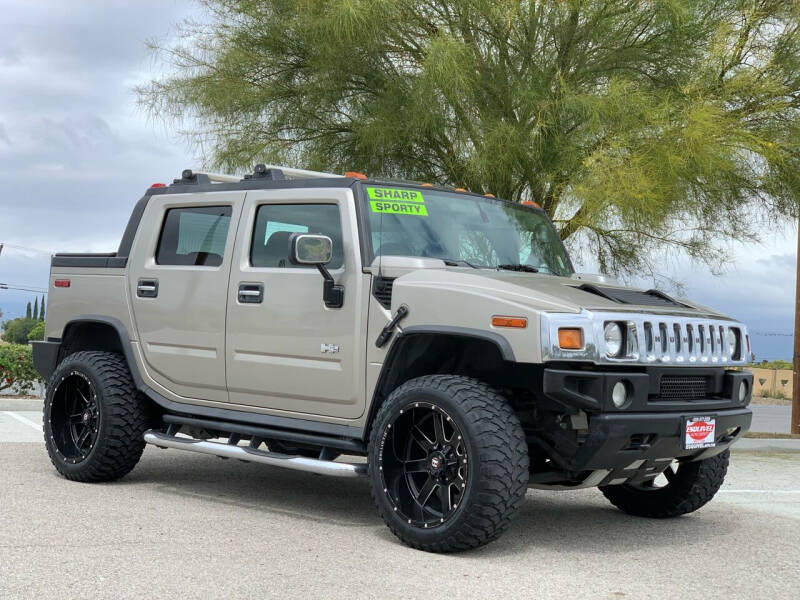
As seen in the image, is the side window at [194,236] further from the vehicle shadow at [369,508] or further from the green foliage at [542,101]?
the green foliage at [542,101]

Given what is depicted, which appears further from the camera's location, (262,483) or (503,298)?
(262,483)

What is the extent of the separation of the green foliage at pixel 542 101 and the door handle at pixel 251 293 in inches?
262

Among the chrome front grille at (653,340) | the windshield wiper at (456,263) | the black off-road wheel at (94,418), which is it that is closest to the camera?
the chrome front grille at (653,340)

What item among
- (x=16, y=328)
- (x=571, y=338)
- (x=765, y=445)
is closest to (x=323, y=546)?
(x=571, y=338)

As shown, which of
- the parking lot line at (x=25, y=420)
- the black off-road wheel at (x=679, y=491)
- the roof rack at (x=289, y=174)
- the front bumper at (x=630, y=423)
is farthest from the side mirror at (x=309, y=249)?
the parking lot line at (x=25, y=420)

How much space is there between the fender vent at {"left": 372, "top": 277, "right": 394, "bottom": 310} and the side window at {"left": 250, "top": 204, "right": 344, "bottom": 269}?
0.39m

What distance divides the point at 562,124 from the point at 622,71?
1.71m

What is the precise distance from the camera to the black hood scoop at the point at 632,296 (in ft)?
19.9

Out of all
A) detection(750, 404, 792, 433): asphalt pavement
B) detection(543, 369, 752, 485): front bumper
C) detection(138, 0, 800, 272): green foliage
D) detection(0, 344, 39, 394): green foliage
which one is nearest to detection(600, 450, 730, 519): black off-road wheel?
detection(543, 369, 752, 485): front bumper

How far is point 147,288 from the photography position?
7680 mm

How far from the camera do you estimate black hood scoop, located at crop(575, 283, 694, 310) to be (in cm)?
607

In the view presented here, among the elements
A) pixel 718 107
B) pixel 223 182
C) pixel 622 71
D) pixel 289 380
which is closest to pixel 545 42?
pixel 622 71

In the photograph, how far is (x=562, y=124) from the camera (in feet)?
45.4

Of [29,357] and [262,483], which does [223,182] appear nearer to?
[262,483]
